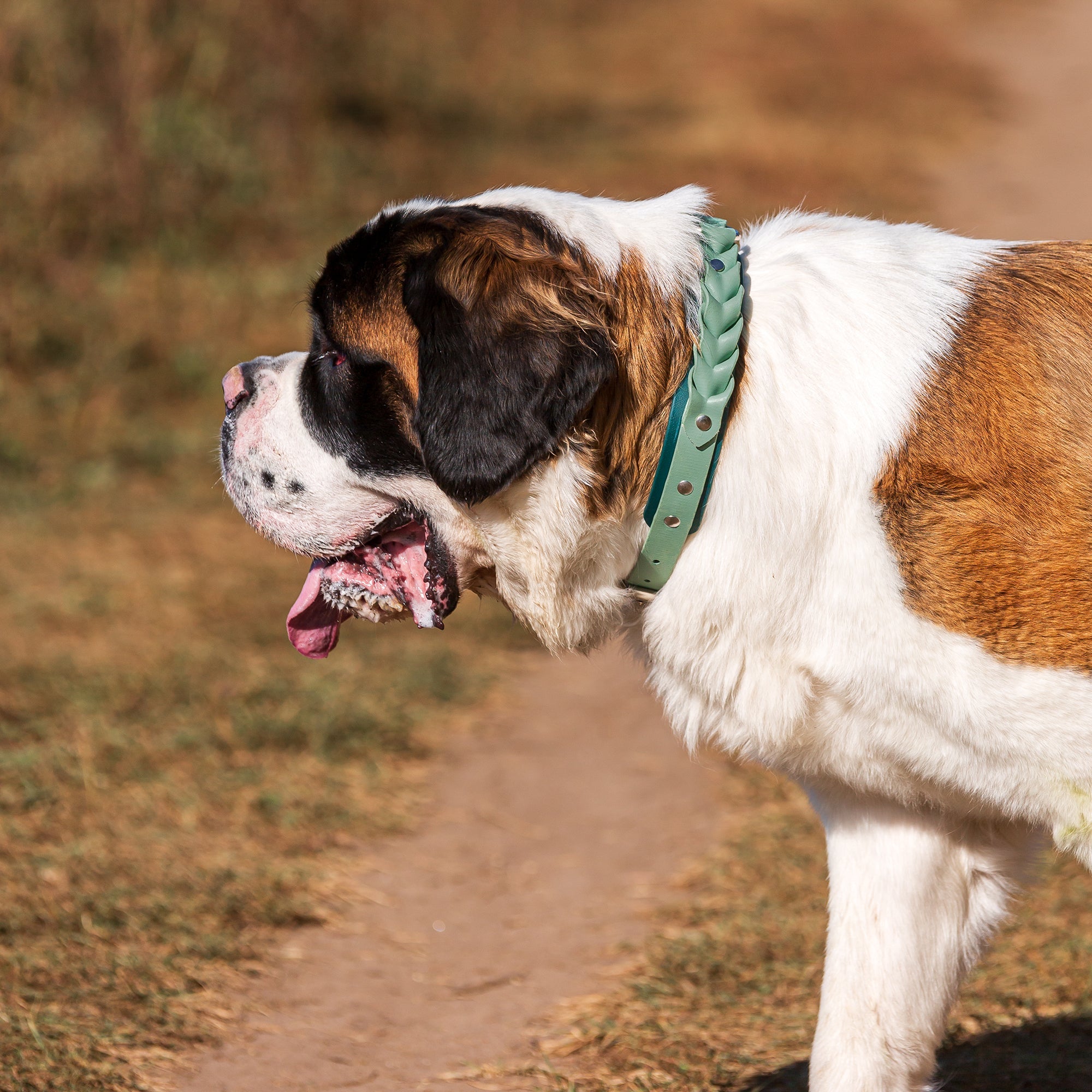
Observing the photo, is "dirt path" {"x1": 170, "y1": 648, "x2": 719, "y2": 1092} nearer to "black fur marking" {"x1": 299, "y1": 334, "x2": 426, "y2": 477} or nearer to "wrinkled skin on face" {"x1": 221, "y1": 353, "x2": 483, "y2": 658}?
"wrinkled skin on face" {"x1": 221, "y1": 353, "x2": 483, "y2": 658}

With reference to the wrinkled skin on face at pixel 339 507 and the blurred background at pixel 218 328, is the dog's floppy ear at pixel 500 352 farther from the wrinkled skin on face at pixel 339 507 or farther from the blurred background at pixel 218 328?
the blurred background at pixel 218 328

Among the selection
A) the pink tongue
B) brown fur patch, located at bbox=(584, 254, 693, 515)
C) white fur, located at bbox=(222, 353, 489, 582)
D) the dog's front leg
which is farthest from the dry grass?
brown fur patch, located at bbox=(584, 254, 693, 515)

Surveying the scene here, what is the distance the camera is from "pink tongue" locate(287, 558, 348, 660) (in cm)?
293

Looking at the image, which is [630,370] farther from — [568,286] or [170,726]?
[170,726]

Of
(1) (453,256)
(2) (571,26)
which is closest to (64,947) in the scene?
(1) (453,256)

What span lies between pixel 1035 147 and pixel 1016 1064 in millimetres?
10361

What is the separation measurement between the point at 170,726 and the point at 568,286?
3150 millimetres

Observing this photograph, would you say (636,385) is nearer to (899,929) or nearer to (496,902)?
(899,929)

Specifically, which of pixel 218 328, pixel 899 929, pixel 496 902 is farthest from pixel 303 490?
pixel 218 328

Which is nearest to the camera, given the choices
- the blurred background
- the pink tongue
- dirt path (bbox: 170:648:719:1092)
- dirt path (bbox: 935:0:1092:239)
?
the pink tongue

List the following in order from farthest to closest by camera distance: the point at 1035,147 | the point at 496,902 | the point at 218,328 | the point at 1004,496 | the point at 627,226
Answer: the point at 1035,147 → the point at 218,328 → the point at 496,902 → the point at 627,226 → the point at 1004,496

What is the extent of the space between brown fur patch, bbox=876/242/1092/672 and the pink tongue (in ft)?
3.92

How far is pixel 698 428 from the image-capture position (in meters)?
2.39

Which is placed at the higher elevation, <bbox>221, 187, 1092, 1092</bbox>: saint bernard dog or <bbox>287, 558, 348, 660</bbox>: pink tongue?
<bbox>221, 187, 1092, 1092</bbox>: saint bernard dog
